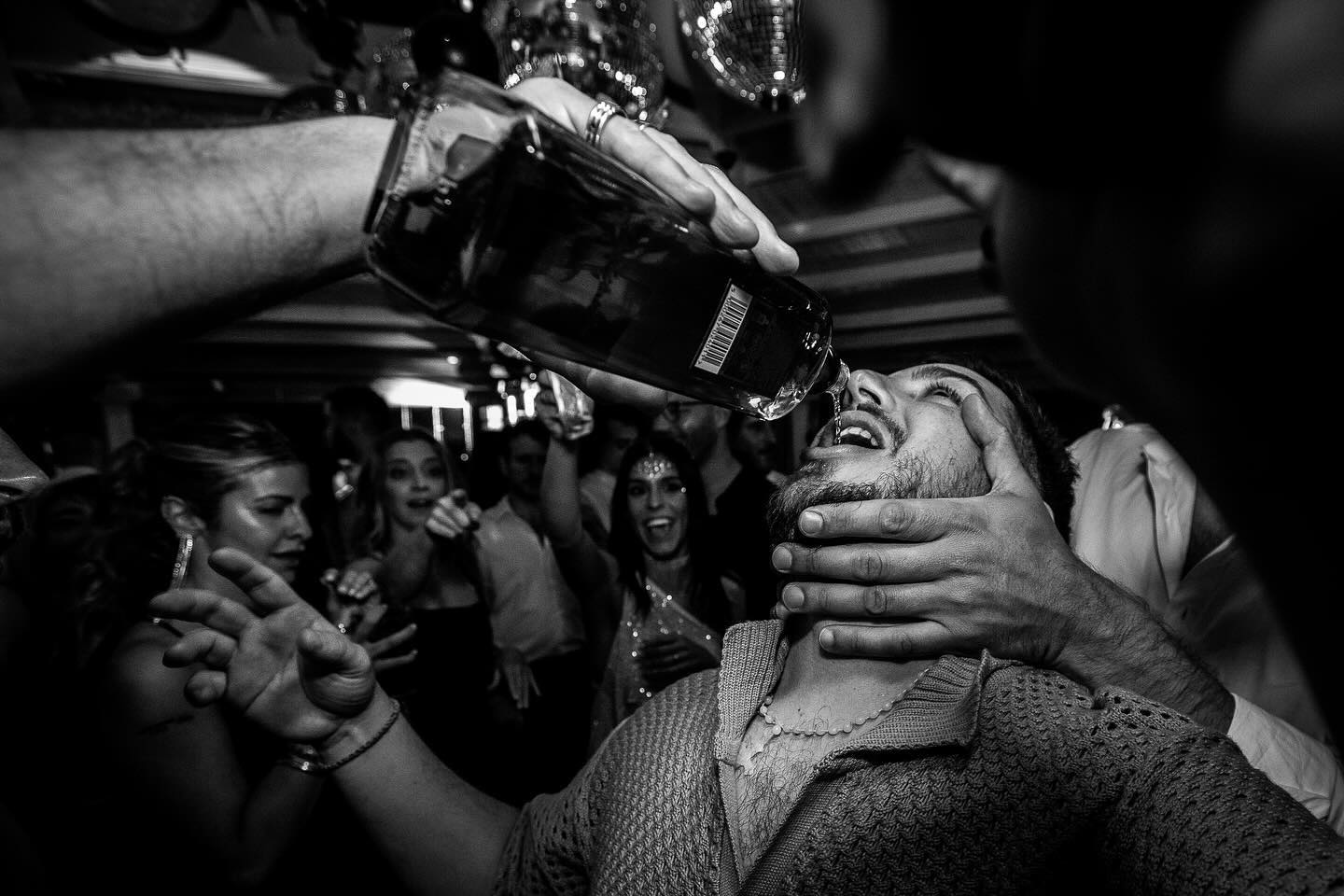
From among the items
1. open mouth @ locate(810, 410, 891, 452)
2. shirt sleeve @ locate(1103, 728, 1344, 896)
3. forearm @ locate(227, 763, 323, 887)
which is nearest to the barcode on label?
open mouth @ locate(810, 410, 891, 452)

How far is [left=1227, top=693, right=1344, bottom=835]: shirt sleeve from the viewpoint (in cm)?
133

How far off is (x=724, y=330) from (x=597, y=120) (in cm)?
28

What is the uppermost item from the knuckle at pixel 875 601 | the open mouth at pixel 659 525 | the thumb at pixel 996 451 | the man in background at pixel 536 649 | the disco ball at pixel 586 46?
the disco ball at pixel 586 46

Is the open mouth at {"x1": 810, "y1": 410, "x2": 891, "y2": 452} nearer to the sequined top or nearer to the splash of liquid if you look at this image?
the splash of liquid

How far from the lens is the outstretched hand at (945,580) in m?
1.31

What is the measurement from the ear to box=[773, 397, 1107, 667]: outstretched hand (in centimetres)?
191

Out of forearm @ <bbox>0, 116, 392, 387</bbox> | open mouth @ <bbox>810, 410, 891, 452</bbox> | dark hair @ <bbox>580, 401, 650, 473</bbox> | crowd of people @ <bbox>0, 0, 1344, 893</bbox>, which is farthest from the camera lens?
dark hair @ <bbox>580, 401, 650, 473</bbox>

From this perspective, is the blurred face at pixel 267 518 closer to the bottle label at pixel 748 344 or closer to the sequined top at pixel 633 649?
the sequined top at pixel 633 649

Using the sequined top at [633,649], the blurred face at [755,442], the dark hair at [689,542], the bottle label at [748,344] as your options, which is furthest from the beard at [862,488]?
the blurred face at [755,442]

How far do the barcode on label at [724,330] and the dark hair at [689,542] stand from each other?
2.24 m

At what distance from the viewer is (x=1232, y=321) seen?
0.68ft

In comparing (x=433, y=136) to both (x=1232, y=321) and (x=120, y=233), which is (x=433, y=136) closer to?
(x=120, y=233)

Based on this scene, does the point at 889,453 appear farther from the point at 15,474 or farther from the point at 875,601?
the point at 15,474

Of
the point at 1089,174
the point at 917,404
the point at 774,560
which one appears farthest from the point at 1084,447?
the point at 1089,174
